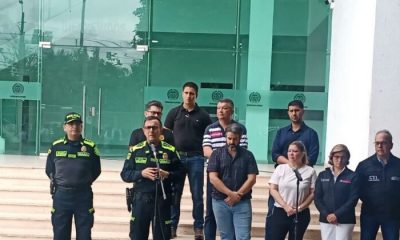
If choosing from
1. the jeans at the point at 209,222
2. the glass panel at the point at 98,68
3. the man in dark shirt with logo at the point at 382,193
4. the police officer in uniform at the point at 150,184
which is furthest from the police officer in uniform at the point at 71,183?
the glass panel at the point at 98,68

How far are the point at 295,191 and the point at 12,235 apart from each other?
3466 millimetres

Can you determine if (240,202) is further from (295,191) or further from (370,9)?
(370,9)

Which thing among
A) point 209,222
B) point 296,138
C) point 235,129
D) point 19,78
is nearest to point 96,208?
point 209,222

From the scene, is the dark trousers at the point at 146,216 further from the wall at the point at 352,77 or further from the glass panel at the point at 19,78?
the glass panel at the point at 19,78

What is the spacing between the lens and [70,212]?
4969 mm

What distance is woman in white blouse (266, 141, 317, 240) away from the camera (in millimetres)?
4637

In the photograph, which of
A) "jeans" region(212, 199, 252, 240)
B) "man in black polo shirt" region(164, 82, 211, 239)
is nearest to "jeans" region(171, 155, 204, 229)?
"man in black polo shirt" region(164, 82, 211, 239)

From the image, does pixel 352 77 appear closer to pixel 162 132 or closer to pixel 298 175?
pixel 298 175

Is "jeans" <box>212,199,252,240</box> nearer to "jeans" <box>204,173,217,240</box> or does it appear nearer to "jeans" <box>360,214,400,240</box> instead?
"jeans" <box>204,173,217,240</box>

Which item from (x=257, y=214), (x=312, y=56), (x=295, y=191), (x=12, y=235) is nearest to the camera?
(x=295, y=191)

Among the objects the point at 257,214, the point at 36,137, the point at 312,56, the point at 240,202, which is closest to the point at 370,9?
the point at 257,214

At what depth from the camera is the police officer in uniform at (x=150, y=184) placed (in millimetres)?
4582

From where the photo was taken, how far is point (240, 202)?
186 inches

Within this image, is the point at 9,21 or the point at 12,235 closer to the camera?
the point at 12,235
